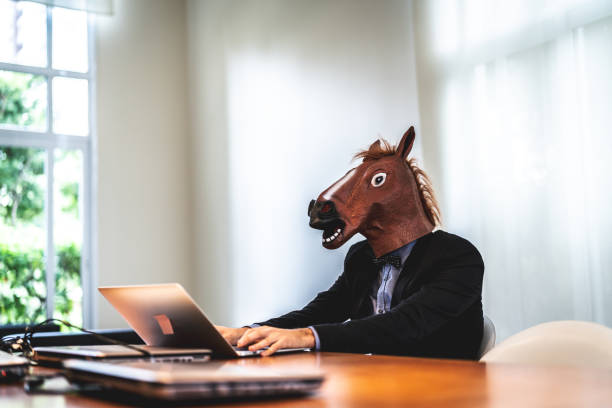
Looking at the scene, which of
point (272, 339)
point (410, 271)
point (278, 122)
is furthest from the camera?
point (278, 122)

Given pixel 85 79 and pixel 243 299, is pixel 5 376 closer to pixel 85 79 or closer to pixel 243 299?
pixel 243 299

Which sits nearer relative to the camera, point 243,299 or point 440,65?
point 440,65

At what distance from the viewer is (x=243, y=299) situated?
182 inches

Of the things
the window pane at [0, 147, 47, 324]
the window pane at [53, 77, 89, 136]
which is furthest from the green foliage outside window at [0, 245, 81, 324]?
the window pane at [53, 77, 89, 136]

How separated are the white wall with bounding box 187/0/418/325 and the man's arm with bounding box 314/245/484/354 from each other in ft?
5.81

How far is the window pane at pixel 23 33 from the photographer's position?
520cm

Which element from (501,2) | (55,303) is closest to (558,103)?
(501,2)

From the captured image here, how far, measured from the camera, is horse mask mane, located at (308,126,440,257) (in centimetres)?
175

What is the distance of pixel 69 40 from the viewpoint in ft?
17.6

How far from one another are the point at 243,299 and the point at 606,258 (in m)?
2.74

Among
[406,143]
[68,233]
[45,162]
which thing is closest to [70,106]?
[45,162]

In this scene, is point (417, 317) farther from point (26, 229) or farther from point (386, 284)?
point (26, 229)

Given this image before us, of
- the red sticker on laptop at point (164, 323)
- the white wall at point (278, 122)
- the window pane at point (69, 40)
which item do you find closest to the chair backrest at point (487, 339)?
the red sticker on laptop at point (164, 323)

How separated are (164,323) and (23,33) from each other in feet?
15.6
